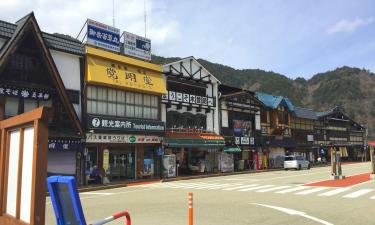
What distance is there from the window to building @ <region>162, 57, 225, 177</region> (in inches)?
76.5

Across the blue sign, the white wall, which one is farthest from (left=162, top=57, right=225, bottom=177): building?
the blue sign

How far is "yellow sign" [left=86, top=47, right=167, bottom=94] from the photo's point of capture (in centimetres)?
2825

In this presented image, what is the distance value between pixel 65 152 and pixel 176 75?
13.9 metres

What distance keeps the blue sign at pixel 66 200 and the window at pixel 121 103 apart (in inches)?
875

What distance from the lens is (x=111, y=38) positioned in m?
31.0

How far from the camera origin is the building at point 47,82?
77.0 feet

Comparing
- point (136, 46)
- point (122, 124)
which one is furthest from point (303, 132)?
point (122, 124)

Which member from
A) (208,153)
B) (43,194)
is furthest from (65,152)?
(43,194)

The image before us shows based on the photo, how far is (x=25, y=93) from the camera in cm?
2411

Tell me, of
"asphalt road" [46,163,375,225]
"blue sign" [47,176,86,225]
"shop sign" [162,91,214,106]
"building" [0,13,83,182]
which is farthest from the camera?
"shop sign" [162,91,214,106]

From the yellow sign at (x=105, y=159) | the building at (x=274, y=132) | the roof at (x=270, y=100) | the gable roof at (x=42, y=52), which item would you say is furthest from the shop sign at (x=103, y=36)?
the roof at (x=270, y=100)

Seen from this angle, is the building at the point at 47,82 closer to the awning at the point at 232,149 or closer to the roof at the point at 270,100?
the awning at the point at 232,149

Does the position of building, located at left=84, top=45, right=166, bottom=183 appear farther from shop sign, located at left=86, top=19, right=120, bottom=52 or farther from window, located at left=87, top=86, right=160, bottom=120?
shop sign, located at left=86, top=19, right=120, bottom=52

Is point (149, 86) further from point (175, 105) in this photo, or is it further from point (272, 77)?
point (272, 77)
